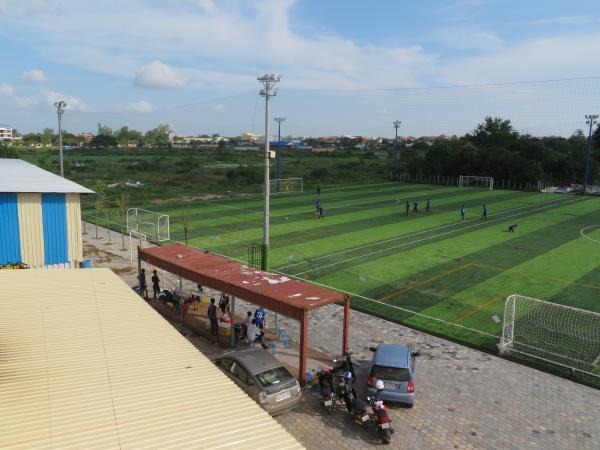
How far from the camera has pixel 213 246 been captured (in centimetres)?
3014

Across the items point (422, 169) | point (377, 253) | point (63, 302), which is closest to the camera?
point (63, 302)

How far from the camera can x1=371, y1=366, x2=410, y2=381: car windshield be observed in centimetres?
1214

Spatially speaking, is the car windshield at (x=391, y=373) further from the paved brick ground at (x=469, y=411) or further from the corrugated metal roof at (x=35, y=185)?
the corrugated metal roof at (x=35, y=185)

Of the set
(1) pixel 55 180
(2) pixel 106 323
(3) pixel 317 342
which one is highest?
(1) pixel 55 180

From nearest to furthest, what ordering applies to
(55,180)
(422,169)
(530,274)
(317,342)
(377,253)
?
(317,342)
(55,180)
(530,274)
(377,253)
(422,169)

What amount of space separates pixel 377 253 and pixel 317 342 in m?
13.2

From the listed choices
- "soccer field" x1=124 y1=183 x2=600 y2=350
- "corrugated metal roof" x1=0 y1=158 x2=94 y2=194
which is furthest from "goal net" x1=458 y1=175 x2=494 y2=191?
"corrugated metal roof" x1=0 y1=158 x2=94 y2=194

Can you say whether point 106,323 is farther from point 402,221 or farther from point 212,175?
point 212,175

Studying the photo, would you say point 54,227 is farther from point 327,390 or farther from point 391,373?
point 391,373

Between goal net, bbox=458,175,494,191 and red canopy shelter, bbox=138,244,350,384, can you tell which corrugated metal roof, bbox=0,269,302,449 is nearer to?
red canopy shelter, bbox=138,244,350,384

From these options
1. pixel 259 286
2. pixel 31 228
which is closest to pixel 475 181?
pixel 259 286

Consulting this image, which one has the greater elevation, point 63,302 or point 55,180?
point 55,180

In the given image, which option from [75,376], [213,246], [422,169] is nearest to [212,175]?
[422,169]

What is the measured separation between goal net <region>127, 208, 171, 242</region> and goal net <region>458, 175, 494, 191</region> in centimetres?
5285
